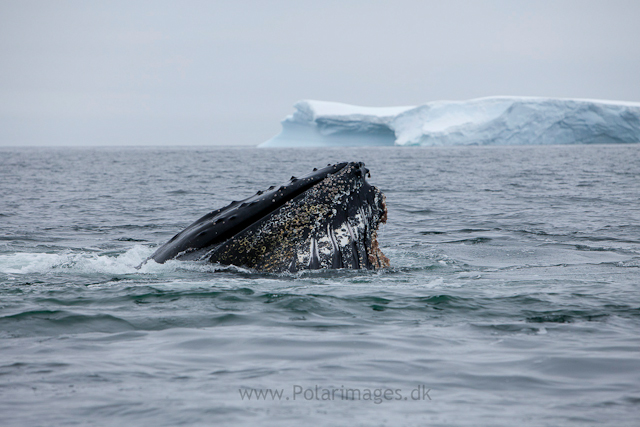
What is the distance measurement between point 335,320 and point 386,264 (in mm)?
1963

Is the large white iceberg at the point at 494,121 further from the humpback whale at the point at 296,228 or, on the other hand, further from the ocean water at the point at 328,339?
the humpback whale at the point at 296,228

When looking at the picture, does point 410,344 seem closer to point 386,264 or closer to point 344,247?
point 344,247

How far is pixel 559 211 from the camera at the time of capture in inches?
574

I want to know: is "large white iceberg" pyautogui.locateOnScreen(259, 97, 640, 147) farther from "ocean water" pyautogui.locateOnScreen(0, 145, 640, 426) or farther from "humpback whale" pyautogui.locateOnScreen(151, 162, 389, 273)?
"humpback whale" pyautogui.locateOnScreen(151, 162, 389, 273)

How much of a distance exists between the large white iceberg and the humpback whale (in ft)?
219

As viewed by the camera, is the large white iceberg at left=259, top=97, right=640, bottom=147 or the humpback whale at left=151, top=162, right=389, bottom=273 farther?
the large white iceberg at left=259, top=97, right=640, bottom=147

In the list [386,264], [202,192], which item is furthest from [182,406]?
[202,192]

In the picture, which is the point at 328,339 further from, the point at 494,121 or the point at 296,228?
the point at 494,121

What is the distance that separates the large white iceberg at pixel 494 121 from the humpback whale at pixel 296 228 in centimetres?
6662

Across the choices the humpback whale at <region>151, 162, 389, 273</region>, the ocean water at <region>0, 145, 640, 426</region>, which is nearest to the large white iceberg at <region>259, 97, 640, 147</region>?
the ocean water at <region>0, 145, 640, 426</region>

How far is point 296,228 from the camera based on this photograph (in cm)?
589

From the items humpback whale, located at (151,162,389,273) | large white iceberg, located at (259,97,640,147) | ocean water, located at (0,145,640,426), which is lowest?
ocean water, located at (0,145,640,426)

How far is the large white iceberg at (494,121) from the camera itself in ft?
229

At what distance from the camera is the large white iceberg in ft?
229
